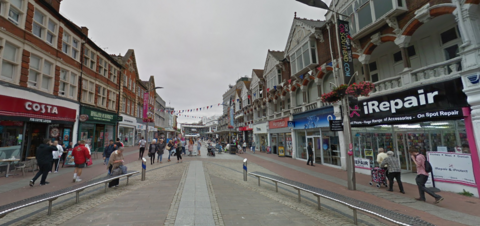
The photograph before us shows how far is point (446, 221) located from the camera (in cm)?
488

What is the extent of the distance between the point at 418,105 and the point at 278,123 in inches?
553

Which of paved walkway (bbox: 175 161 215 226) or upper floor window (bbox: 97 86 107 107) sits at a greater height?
upper floor window (bbox: 97 86 107 107)

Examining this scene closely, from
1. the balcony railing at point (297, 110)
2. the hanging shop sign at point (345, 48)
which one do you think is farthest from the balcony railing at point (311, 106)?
the hanging shop sign at point (345, 48)

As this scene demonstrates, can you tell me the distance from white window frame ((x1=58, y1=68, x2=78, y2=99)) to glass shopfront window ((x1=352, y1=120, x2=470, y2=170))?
67.5ft

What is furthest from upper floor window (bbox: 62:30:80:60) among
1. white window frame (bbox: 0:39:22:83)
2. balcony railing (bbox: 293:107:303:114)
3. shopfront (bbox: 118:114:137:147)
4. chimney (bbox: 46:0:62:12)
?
balcony railing (bbox: 293:107:303:114)

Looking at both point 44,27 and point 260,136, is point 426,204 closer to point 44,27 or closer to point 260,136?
point 44,27

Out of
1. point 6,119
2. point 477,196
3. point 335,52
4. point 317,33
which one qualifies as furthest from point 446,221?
point 6,119

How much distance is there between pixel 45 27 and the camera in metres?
12.9

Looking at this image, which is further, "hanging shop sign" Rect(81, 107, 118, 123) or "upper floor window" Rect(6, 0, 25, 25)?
"hanging shop sign" Rect(81, 107, 118, 123)

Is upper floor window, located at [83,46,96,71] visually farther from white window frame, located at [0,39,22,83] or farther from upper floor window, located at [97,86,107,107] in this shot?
white window frame, located at [0,39,22,83]

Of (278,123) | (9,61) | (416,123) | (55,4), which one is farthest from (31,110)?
(416,123)

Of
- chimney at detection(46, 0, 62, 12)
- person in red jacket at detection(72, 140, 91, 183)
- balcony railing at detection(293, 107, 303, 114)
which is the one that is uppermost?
chimney at detection(46, 0, 62, 12)

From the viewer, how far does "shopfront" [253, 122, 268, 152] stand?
26344 millimetres

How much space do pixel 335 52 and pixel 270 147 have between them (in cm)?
1364
